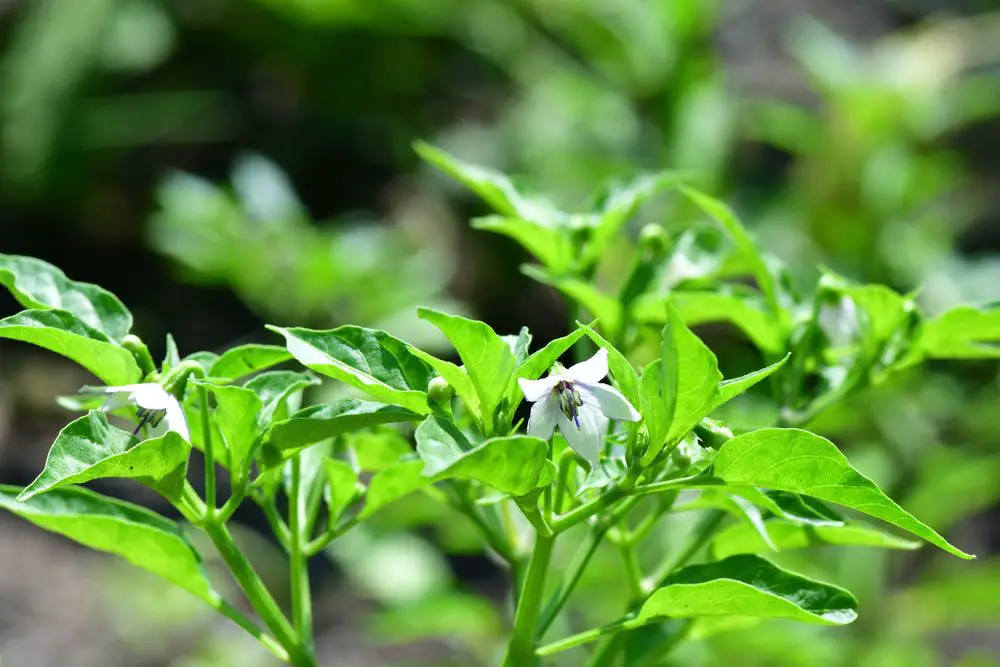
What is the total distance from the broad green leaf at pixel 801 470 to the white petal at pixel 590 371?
0.06 meters

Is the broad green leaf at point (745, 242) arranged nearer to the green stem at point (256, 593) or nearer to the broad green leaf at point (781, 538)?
the broad green leaf at point (781, 538)

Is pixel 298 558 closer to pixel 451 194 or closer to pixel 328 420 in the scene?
pixel 328 420

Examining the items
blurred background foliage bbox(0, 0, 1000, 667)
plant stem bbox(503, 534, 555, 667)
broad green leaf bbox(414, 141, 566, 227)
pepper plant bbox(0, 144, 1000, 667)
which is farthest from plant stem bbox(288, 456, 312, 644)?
blurred background foliage bbox(0, 0, 1000, 667)

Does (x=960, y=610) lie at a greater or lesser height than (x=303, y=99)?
lesser

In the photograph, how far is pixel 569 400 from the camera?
1.57ft

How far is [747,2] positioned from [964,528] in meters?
1.79

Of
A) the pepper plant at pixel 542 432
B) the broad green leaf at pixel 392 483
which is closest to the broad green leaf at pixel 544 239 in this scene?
the pepper plant at pixel 542 432

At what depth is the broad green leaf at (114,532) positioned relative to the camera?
1.72 feet

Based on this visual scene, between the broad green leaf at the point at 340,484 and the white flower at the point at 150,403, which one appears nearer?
the white flower at the point at 150,403

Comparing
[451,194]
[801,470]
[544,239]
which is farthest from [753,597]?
[451,194]

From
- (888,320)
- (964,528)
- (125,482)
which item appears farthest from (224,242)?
(964,528)

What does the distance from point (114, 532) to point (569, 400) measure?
236 millimetres

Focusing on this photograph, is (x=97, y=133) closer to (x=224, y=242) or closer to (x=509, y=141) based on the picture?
(x=509, y=141)

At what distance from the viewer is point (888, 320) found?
25.0 inches
